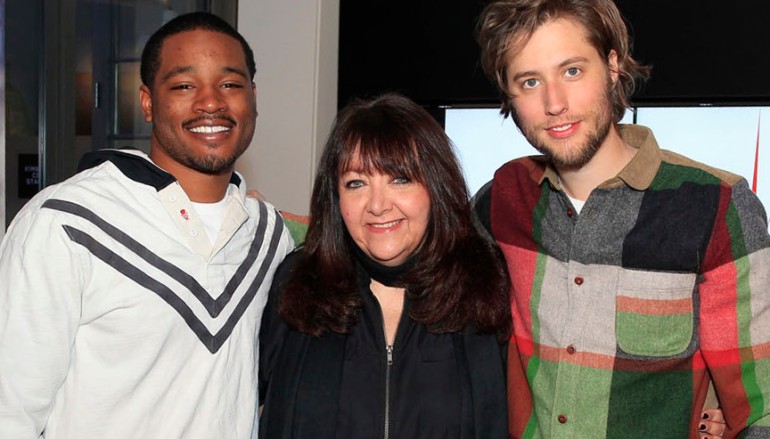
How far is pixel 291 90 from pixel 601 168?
390cm

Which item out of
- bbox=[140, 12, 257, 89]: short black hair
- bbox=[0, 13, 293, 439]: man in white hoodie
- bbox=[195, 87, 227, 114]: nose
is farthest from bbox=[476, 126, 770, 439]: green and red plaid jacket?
bbox=[140, 12, 257, 89]: short black hair

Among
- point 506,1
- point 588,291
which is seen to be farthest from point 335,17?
point 588,291

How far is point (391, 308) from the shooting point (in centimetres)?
225

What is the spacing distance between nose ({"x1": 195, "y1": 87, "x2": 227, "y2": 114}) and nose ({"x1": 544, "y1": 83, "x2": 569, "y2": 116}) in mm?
816

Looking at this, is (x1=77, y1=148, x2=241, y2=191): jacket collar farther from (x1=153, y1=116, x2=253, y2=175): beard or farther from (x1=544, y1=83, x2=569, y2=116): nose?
(x1=544, y1=83, x2=569, y2=116): nose

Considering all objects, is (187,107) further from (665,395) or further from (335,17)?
(335,17)

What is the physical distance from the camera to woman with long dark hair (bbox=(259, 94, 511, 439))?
6.89 ft

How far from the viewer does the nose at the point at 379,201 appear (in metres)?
2.14

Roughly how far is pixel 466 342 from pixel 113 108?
3.47 metres

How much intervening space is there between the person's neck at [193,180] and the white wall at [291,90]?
3446 millimetres

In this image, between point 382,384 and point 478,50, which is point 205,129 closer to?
point 382,384

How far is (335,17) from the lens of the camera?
570 cm

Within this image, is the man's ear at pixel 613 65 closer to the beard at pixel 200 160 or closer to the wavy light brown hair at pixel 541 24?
the wavy light brown hair at pixel 541 24

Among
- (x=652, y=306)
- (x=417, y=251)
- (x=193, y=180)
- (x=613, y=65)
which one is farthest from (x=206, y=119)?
(x=652, y=306)
